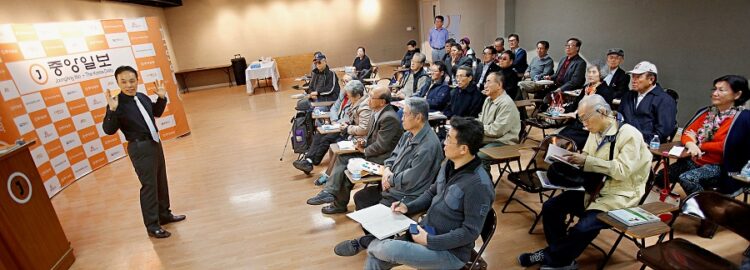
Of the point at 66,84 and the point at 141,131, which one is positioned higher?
the point at 66,84

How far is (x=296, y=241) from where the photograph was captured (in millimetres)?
3566

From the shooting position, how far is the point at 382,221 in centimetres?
242

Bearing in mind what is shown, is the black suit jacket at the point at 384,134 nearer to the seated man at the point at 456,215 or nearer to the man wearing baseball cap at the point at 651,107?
the seated man at the point at 456,215

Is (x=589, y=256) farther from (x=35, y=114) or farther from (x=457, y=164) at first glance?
(x=35, y=114)

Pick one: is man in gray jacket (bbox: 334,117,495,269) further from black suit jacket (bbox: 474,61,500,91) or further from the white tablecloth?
the white tablecloth

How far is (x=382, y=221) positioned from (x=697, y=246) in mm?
1734

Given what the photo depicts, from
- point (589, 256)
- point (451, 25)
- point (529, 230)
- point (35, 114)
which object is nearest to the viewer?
point (589, 256)

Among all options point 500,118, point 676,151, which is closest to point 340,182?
point 500,118

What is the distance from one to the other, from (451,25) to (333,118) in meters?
8.50

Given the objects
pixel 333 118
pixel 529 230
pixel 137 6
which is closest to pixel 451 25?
pixel 333 118

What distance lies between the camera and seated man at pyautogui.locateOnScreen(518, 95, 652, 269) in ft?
8.24

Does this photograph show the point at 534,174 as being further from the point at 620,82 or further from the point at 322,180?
the point at 620,82

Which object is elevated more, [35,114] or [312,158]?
[35,114]

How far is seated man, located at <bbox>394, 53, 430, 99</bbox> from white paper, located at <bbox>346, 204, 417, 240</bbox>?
3.92 m
